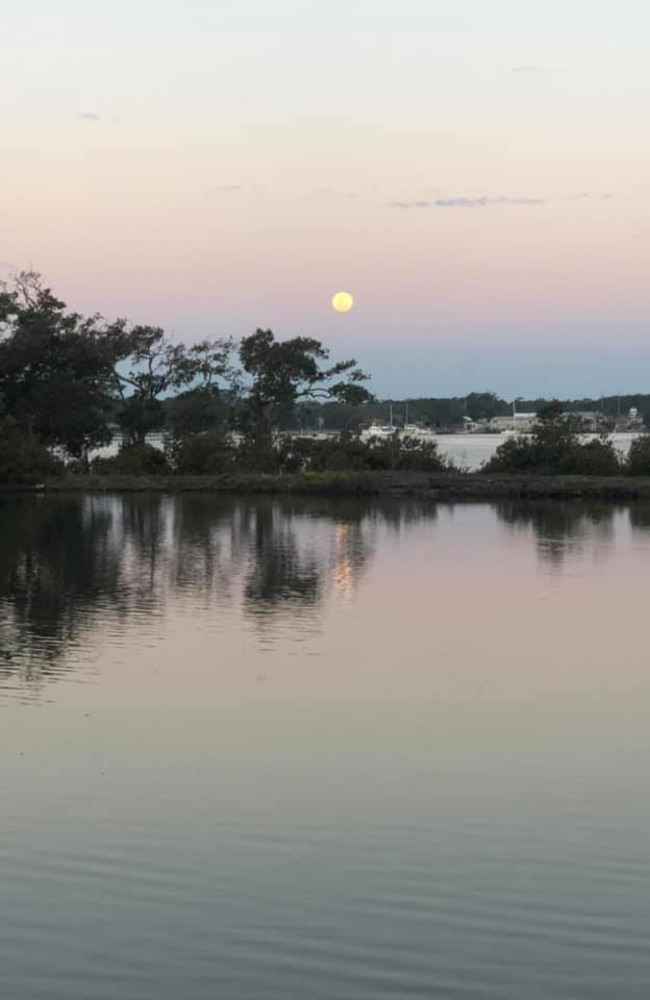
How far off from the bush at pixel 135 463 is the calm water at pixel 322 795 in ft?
107

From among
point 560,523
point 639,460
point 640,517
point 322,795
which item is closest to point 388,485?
point 639,460

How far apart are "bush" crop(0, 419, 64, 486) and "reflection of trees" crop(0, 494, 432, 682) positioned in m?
4.46

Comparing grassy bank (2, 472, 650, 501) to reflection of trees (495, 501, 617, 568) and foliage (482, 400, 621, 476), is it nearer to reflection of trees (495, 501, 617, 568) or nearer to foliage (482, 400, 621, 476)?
foliage (482, 400, 621, 476)

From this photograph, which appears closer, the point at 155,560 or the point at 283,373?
the point at 155,560

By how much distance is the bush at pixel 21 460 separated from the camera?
48031 mm

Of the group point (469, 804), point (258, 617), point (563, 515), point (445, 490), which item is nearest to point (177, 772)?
point (469, 804)

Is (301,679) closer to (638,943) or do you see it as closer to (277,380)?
(638,943)

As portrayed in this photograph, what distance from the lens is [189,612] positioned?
17.7m

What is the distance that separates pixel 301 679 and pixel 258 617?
4737 mm

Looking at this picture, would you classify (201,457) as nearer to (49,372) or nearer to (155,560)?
(49,372)

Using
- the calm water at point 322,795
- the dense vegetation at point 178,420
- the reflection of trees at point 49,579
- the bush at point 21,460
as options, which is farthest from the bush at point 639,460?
the calm water at point 322,795

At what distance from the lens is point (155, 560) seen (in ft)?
82.1

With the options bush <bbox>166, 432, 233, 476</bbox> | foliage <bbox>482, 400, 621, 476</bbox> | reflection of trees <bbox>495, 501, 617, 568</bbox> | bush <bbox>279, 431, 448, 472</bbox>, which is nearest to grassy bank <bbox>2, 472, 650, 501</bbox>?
foliage <bbox>482, 400, 621, 476</bbox>

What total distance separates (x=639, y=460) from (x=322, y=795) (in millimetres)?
45058
